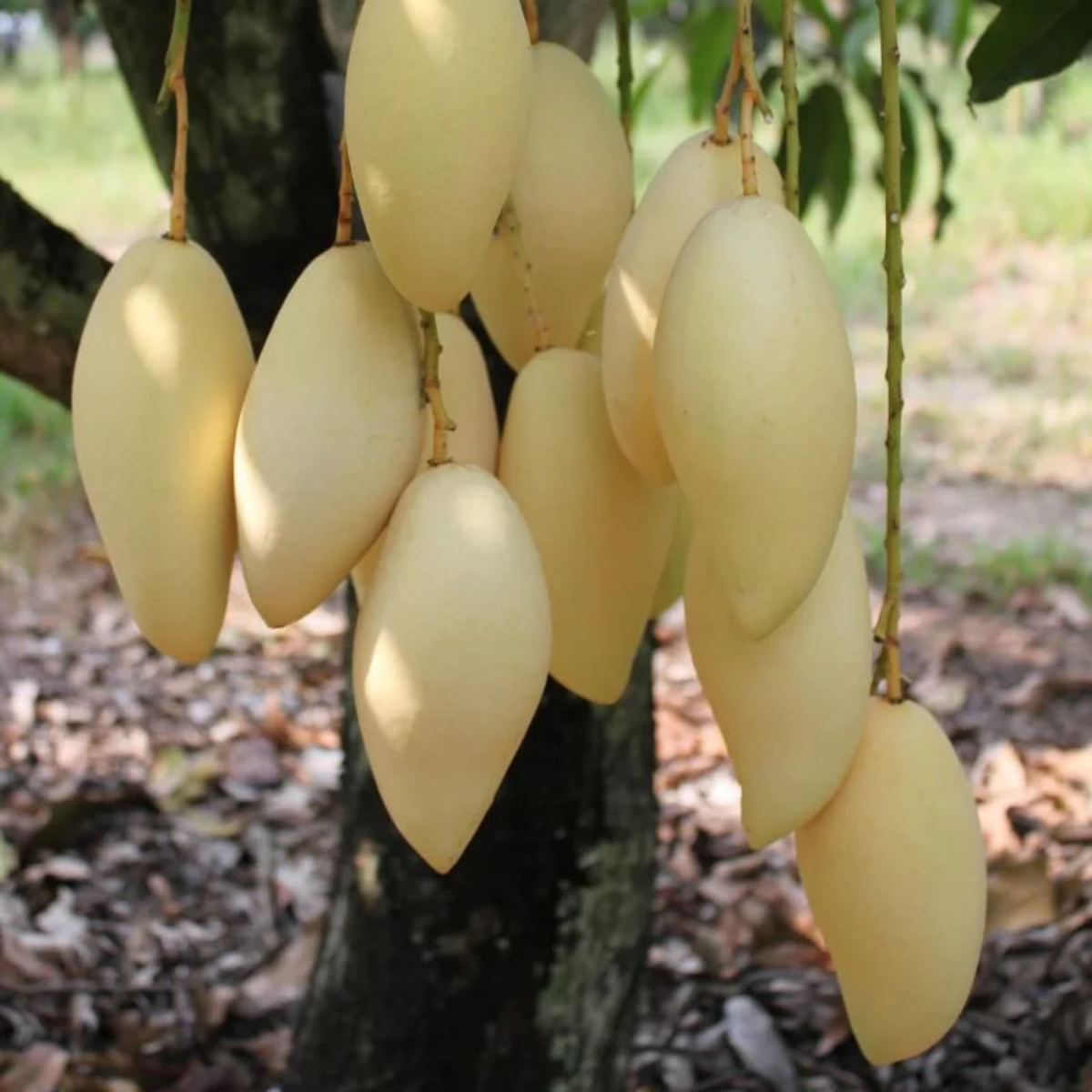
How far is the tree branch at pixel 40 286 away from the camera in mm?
907

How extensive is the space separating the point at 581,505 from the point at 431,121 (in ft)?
0.46

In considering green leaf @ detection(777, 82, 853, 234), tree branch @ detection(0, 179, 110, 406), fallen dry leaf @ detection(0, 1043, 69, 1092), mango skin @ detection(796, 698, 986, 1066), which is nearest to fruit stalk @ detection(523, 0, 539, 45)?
mango skin @ detection(796, 698, 986, 1066)

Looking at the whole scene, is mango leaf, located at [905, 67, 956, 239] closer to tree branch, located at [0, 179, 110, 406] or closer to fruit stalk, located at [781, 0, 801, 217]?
tree branch, located at [0, 179, 110, 406]

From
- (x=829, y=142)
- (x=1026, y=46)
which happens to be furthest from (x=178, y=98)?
(x=829, y=142)

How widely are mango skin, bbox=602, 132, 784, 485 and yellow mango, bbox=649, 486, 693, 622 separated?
93 mm

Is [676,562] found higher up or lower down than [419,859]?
higher up

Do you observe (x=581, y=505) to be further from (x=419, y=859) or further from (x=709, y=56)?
(x=709, y=56)

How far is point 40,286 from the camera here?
3.00 ft

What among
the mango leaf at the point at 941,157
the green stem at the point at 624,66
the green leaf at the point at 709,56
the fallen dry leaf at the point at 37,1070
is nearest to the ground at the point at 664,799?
the fallen dry leaf at the point at 37,1070

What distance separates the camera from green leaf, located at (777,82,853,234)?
1.30 metres

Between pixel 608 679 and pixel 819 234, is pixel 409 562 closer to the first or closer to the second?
pixel 608 679

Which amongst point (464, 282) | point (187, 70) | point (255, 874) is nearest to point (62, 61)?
point (255, 874)

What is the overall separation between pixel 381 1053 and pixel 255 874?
A: 0.70 m

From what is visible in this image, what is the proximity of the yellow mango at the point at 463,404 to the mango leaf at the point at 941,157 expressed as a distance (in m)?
0.77
